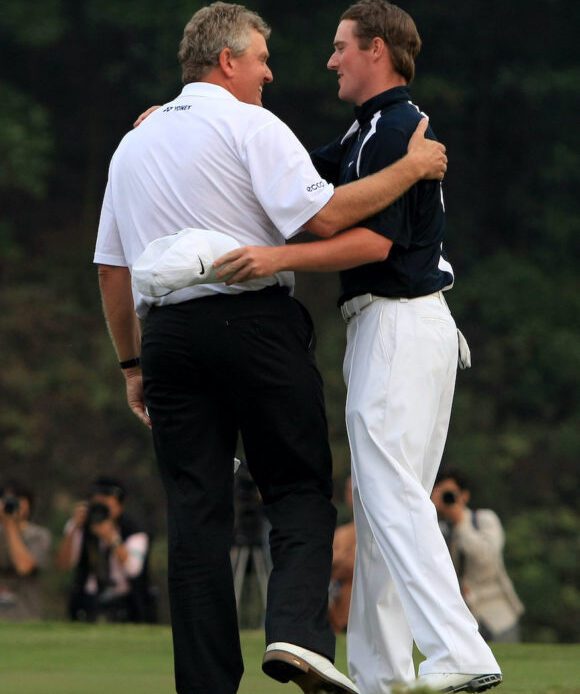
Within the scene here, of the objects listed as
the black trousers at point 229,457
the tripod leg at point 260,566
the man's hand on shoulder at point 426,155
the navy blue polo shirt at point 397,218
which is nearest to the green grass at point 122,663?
the black trousers at point 229,457

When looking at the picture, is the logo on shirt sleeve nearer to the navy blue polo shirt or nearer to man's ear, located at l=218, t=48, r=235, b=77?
the navy blue polo shirt

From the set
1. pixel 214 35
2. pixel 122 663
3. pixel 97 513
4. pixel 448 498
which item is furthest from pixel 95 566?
pixel 214 35

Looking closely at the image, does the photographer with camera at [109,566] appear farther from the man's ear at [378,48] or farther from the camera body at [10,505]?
the man's ear at [378,48]

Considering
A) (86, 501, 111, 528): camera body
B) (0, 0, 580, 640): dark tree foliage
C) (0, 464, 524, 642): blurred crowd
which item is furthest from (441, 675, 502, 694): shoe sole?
(0, 0, 580, 640): dark tree foliage

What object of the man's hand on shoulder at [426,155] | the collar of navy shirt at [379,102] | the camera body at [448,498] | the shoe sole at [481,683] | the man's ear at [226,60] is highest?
the man's ear at [226,60]

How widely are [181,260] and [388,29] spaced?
0.97m

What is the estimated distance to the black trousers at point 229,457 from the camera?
4582 millimetres

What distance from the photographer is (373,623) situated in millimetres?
4785

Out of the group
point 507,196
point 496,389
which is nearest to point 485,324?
point 496,389

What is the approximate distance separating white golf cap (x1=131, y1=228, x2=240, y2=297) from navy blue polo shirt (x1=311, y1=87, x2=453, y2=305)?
410mm

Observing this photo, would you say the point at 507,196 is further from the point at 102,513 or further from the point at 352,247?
the point at 352,247

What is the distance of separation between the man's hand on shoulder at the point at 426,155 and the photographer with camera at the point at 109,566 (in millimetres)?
7687

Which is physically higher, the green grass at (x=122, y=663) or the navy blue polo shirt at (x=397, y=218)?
the navy blue polo shirt at (x=397, y=218)

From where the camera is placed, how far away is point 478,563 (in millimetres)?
11242
